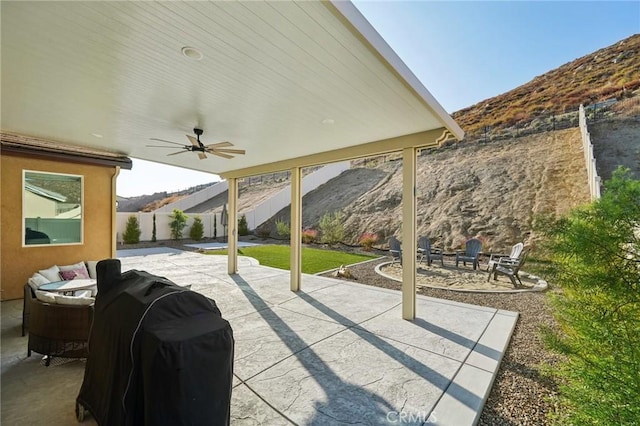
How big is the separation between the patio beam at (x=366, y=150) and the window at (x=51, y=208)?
4.00 meters

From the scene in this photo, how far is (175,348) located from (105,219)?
7003mm

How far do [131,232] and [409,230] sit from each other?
50.7ft

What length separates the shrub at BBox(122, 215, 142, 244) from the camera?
14.9m

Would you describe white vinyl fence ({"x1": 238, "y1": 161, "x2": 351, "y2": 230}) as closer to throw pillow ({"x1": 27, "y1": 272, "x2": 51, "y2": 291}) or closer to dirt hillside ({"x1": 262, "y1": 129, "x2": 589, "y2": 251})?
dirt hillside ({"x1": 262, "y1": 129, "x2": 589, "y2": 251})

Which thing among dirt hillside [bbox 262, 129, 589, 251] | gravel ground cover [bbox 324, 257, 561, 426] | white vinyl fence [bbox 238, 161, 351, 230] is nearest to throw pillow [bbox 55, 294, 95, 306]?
gravel ground cover [bbox 324, 257, 561, 426]

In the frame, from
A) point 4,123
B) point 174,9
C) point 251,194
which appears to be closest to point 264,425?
point 174,9

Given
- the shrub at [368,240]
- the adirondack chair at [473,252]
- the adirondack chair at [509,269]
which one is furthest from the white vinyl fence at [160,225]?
the adirondack chair at [509,269]

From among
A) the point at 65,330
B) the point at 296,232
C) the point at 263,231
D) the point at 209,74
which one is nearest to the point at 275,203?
the point at 263,231

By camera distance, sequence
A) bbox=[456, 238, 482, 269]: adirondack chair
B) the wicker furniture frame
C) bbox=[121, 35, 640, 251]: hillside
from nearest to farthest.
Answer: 1. the wicker furniture frame
2. bbox=[456, 238, 482, 269]: adirondack chair
3. bbox=[121, 35, 640, 251]: hillside

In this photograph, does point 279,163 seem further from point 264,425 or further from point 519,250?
point 519,250

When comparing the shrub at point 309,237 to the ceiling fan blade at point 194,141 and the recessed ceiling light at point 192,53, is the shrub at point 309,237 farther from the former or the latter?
the recessed ceiling light at point 192,53

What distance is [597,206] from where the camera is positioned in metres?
1.57

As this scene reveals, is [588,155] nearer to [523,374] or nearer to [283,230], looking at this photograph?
[523,374]

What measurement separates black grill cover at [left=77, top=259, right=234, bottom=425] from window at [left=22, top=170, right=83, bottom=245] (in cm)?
585
